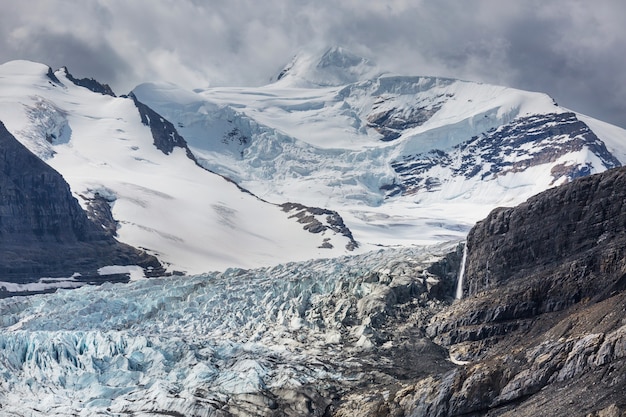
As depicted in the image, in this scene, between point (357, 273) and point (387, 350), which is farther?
point (357, 273)

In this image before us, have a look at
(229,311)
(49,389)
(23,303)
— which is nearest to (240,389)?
(49,389)

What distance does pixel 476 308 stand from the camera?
368 feet

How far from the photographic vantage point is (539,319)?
106188mm

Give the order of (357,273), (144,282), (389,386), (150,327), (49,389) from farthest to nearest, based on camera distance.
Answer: (144,282)
(357,273)
(150,327)
(49,389)
(389,386)

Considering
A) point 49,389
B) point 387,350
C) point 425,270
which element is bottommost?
point 49,389

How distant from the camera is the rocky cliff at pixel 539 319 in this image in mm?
81125

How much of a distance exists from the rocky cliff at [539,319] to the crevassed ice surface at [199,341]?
8.08 metres

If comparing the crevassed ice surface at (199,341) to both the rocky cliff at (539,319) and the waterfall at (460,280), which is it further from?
the rocky cliff at (539,319)

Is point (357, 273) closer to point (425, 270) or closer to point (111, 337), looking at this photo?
point (425, 270)

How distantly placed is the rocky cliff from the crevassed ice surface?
808 centimetres

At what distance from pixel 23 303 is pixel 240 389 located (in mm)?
56411

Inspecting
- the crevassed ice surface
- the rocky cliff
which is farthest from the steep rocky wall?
the crevassed ice surface

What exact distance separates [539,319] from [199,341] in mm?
35758

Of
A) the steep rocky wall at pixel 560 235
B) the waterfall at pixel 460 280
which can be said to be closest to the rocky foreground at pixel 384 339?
the steep rocky wall at pixel 560 235
